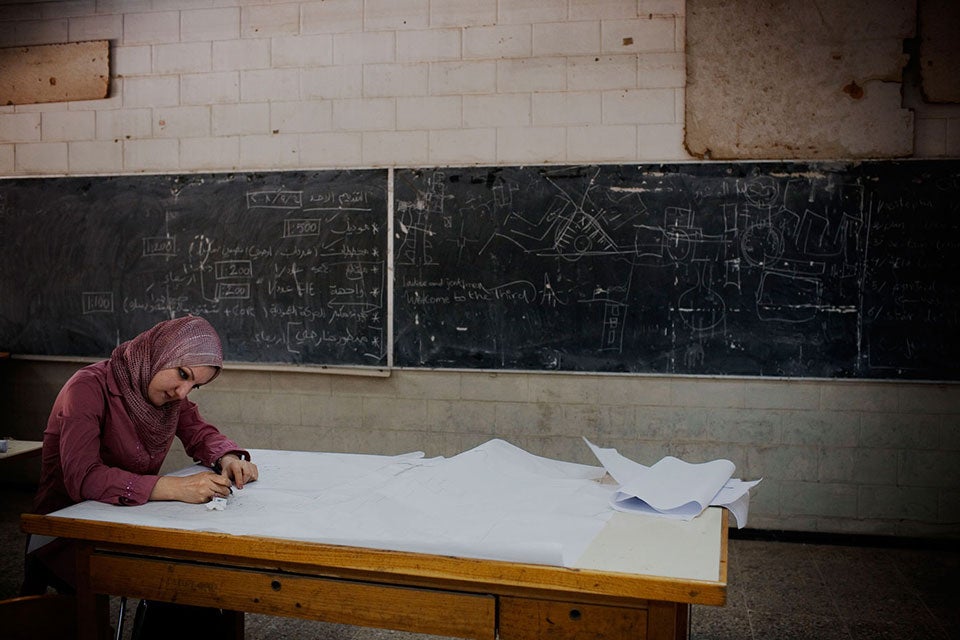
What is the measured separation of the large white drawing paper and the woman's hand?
0.98 meters

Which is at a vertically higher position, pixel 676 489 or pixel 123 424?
pixel 123 424

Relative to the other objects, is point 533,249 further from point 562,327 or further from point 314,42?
point 314,42

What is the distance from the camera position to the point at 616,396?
13.5 ft

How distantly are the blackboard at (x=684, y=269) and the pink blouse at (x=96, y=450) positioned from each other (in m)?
1.99

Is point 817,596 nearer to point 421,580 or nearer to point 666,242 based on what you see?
point 666,242

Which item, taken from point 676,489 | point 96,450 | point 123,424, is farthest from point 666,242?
point 96,450

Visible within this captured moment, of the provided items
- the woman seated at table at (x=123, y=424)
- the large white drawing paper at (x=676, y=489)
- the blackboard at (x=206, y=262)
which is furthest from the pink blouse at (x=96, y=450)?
the blackboard at (x=206, y=262)

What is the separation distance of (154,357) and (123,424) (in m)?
0.22

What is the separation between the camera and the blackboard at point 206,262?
4336mm

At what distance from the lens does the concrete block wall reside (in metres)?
3.93

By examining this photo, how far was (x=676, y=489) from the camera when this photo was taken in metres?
1.99

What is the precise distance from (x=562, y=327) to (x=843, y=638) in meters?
1.94

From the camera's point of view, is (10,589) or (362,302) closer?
(10,589)

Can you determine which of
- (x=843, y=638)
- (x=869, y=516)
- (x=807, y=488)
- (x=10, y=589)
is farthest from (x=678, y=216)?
(x=10, y=589)
